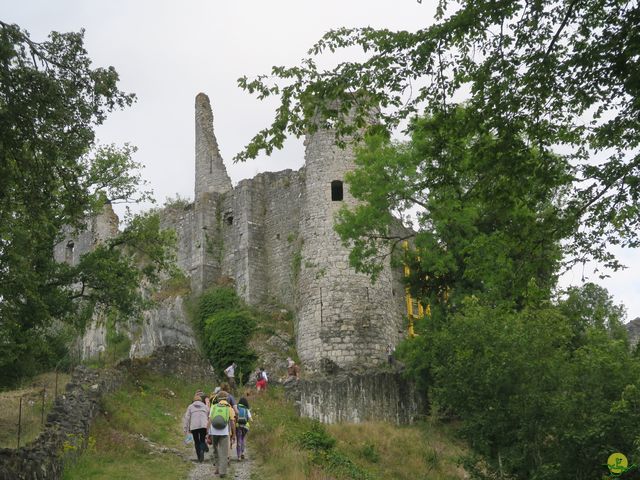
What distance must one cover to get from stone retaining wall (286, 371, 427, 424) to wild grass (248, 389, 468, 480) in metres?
0.52

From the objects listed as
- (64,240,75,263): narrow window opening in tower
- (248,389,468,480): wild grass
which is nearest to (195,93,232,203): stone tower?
(64,240,75,263): narrow window opening in tower

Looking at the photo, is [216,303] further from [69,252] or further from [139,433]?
[69,252]

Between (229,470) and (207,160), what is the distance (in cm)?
2557

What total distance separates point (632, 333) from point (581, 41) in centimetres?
2642

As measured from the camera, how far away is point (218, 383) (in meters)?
26.5

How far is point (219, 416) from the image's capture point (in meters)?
15.7

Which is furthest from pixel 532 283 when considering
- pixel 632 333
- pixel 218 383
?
pixel 632 333

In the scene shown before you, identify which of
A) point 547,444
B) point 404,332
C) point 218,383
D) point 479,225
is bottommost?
point 547,444

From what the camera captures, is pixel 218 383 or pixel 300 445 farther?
pixel 218 383

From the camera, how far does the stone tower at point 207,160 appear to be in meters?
39.5

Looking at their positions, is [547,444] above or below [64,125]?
below

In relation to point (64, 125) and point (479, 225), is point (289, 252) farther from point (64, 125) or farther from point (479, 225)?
point (64, 125)

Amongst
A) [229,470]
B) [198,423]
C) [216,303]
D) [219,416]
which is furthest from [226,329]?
[219,416]

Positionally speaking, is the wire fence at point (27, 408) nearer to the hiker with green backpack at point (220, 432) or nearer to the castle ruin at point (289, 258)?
the hiker with green backpack at point (220, 432)
